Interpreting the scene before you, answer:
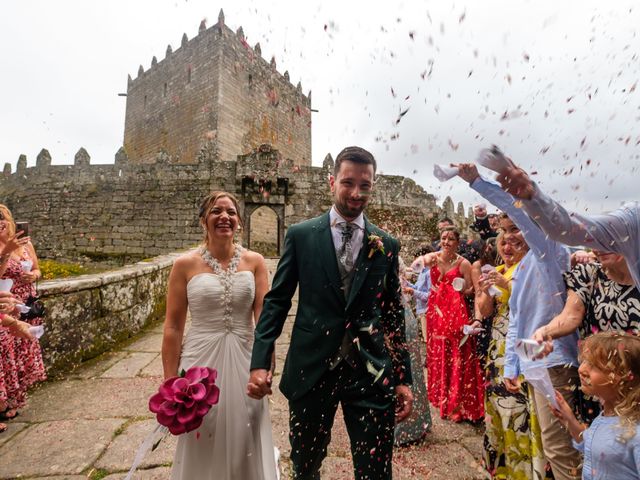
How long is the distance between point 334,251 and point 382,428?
90cm

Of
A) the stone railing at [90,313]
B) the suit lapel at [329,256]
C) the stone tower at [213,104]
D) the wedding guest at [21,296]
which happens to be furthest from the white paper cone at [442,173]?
the stone tower at [213,104]

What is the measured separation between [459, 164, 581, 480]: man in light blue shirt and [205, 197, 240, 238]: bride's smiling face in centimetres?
152

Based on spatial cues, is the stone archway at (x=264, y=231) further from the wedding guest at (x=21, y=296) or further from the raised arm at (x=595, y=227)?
the raised arm at (x=595, y=227)

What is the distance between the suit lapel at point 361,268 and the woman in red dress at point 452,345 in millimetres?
2108

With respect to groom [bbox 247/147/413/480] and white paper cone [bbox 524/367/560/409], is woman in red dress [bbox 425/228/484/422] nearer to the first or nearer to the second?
white paper cone [bbox 524/367/560/409]

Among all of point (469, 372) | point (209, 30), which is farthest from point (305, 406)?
point (209, 30)

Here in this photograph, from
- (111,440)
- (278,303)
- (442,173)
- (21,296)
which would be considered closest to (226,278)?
(278,303)

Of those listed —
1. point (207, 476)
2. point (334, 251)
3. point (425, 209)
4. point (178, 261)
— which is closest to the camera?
point (334, 251)

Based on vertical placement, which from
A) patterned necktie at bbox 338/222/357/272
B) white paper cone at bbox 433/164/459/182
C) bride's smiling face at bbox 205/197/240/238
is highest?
white paper cone at bbox 433/164/459/182

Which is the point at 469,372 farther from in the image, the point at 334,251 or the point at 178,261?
the point at 178,261

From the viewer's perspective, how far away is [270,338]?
5.97 ft

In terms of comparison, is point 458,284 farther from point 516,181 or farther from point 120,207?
point 120,207

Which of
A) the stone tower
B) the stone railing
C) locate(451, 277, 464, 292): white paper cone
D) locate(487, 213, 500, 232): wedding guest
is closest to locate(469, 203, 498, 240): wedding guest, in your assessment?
locate(487, 213, 500, 232): wedding guest

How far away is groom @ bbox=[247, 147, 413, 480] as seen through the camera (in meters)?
1.73
